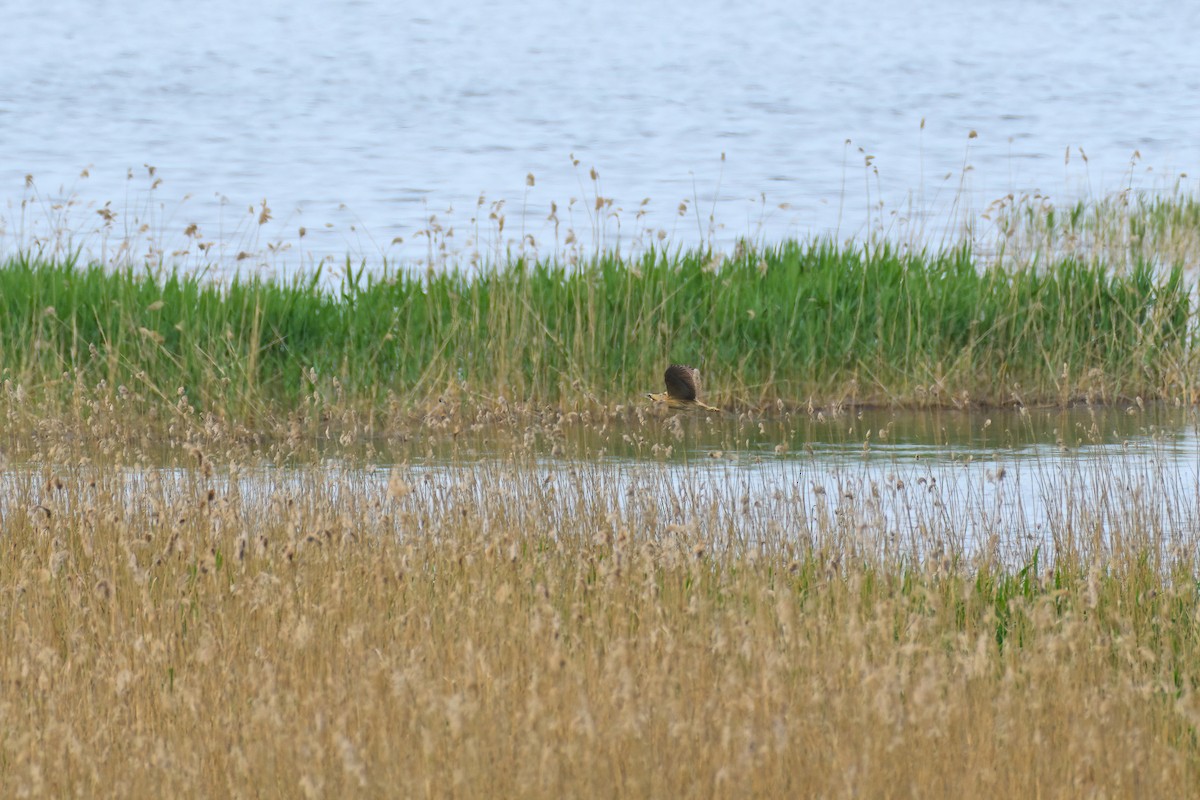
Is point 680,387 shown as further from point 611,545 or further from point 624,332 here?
point 624,332

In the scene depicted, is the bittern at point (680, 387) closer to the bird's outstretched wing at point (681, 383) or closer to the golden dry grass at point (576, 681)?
the bird's outstretched wing at point (681, 383)

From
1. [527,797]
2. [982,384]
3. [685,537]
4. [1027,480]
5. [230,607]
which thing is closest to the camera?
[527,797]

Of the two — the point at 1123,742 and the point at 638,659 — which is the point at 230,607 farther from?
the point at 1123,742

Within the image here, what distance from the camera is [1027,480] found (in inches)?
367

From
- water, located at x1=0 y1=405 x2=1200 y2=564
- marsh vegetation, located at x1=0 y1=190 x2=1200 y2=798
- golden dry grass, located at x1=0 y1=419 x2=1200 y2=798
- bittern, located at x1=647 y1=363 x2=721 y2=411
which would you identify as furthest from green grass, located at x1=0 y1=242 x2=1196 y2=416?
golden dry grass, located at x1=0 y1=419 x2=1200 y2=798

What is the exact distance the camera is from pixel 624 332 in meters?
13.0

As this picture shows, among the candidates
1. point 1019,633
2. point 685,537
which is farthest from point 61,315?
point 1019,633

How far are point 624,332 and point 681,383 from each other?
564cm

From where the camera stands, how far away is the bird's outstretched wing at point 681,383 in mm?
7141

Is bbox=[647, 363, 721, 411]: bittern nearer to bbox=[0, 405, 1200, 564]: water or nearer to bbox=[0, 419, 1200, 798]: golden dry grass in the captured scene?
bbox=[0, 405, 1200, 564]: water

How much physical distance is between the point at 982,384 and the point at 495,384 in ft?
15.3

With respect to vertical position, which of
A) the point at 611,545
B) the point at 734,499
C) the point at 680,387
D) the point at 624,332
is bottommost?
the point at 611,545

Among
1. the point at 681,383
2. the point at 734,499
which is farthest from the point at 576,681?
the point at 681,383

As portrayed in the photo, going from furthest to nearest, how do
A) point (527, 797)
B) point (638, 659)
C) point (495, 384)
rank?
point (495, 384) < point (638, 659) < point (527, 797)
